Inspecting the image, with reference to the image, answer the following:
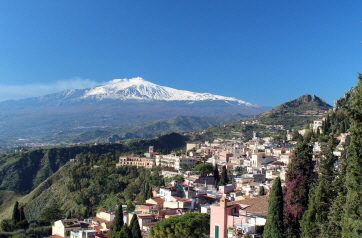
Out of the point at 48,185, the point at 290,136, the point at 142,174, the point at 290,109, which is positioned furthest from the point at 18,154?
the point at 290,109


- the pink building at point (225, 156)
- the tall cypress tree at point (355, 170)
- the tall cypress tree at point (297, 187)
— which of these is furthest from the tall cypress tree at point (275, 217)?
the pink building at point (225, 156)

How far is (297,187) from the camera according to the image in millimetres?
17891

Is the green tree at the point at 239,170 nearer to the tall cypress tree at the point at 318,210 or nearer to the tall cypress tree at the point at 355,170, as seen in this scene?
the tall cypress tree at the point at 318,210

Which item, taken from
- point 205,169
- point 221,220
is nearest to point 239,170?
point 205,169

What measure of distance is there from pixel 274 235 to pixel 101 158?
56265 mm

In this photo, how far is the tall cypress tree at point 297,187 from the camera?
17.4 meters

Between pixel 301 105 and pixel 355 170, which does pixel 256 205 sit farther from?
pixel 301 105

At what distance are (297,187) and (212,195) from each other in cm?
1565

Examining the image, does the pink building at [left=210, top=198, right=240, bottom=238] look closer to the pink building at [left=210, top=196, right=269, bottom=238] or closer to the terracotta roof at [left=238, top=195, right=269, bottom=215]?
the pink building at [left=210, top=196, right=269, bottom=238]

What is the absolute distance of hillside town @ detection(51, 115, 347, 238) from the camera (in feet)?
62.6

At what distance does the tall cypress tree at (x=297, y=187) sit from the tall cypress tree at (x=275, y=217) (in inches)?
41.0

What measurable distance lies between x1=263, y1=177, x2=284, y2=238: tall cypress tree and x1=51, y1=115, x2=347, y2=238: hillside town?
6.09 feet

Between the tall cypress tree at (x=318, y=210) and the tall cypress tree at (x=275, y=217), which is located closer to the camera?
the tall cypress tree at (x=318, y=210)

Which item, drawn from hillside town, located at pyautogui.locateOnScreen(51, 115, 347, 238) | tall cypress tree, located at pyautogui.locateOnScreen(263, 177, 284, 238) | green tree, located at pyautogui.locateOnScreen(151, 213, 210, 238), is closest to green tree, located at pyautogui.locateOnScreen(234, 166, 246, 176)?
hillside town, located at pyautogui.locateOnScreen(51, 115, 347, 238)
